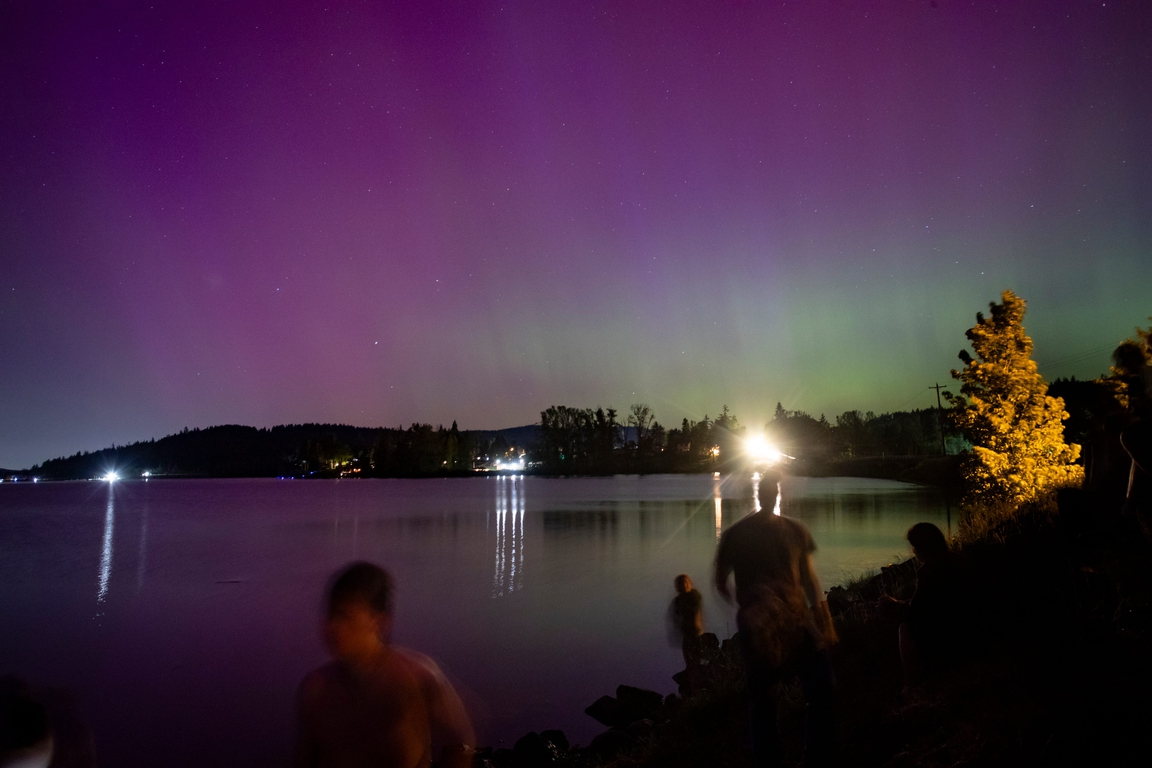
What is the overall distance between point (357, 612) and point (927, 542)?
462 cm

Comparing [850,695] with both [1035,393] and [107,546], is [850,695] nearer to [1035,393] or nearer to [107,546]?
[1035,393]

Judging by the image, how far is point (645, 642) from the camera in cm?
1622

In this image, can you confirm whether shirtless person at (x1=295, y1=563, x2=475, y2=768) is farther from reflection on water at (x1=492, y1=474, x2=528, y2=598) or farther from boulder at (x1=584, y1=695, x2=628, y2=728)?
reflection on water at (x1=492, y1=474, x2=528, y2=598)

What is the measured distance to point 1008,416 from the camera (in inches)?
926

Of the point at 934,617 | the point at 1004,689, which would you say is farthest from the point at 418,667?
the point at 1004,689

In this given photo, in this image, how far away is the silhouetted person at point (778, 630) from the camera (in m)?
4.95

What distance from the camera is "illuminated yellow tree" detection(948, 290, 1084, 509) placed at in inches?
917

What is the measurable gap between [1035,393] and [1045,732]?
22.4m

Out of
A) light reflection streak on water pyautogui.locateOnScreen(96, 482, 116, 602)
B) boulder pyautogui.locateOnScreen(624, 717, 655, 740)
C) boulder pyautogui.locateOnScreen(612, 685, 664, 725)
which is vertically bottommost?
light reflection streak on water pyautogui.locateOnScreen(96, 482, 116, 602)

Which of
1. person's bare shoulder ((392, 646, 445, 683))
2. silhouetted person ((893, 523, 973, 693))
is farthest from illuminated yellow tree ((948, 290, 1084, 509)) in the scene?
person's bare shoulder ((392, 646, 445, 683))

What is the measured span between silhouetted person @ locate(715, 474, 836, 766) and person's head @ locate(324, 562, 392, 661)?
8.98 feet

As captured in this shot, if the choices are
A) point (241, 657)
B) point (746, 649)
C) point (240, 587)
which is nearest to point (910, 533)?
point (746, 649)

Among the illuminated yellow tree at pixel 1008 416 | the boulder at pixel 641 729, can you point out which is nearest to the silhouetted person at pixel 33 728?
the boulder at pixel 641 729

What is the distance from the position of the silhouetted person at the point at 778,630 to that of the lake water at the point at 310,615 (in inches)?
79.8
